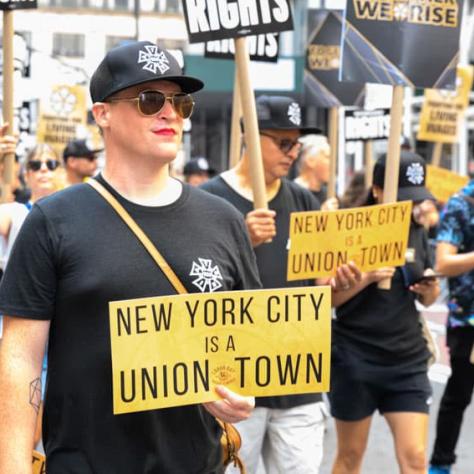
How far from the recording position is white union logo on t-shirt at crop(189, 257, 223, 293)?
10.2 ft

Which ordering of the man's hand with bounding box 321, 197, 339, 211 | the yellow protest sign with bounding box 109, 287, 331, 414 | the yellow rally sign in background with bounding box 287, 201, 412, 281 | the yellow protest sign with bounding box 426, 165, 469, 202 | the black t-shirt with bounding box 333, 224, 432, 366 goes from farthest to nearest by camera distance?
the yellow protest sign with bounding box 426, 165, 469, 202, the man's hand with bounding box 321, 197, 339, 211, the black t-shirt with bounding box 333, 224, 432, 366, the yellow rally sign in background with bounding box 287, 201, 412, 281, the yellow protest sign with bounding box 109, 287, 331, 414

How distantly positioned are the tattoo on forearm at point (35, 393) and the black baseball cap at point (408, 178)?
2.99 m

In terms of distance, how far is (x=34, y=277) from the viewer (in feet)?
9.86

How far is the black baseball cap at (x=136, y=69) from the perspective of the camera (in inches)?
123

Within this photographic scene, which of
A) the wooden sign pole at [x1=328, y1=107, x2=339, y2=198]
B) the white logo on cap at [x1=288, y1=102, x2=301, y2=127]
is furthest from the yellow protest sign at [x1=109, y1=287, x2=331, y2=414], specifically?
the wooden sign pole at [x1=328, y1=107, x2=339, y2=198]

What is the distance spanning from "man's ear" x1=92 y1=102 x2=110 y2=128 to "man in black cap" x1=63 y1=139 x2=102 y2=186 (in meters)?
4.96

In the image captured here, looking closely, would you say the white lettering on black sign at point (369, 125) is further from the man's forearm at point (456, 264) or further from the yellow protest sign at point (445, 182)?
the man's forearm at point (456, 264)

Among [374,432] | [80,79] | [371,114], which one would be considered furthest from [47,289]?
[80,79]

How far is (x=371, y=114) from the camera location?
30.0 feet

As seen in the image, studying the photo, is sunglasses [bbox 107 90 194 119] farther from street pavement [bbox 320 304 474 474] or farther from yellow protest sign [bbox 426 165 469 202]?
yellow protest sign [bbox 426 165 469 202]

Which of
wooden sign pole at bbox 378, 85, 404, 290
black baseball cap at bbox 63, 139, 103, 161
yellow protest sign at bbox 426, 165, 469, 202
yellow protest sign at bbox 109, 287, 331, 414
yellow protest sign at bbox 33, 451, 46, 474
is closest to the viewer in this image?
yellow protest sign at bbox 109, 287, 331, 414

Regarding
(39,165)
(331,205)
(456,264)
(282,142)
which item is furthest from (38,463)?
(331,205)

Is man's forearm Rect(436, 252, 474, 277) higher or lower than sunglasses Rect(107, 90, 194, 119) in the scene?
lower

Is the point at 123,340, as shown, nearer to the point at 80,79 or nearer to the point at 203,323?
the point at 203,323
